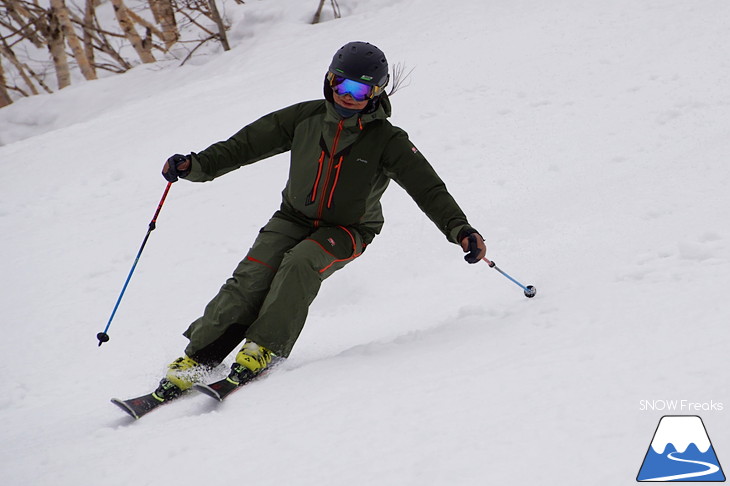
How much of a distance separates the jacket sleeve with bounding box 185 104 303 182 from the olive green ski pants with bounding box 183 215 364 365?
1.28 feet

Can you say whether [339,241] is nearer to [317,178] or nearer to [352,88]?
[317,178]

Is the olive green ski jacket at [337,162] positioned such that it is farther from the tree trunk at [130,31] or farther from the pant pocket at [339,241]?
the tree trunk at [130,31]

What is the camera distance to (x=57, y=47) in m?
13.5

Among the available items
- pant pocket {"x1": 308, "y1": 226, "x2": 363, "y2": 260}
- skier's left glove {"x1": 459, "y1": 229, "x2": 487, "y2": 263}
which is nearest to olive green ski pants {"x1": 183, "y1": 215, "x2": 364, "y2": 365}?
pant pocket {"x1": 308, "y1": 226, "x2": 363, "y2": 260}

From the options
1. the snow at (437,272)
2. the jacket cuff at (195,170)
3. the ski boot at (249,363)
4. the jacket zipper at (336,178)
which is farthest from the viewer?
the jacket cuff at (195,170)

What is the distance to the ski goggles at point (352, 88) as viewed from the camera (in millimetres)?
3303

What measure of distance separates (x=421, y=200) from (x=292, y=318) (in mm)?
865

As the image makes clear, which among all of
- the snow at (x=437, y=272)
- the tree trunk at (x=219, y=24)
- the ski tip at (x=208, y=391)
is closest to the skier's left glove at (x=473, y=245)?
the snow at (x=437, y=272)

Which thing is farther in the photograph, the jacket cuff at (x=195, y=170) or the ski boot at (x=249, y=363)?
the jacket cuff at (x=195, y=170)

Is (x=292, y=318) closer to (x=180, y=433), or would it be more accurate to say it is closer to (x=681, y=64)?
(x=180, y=433)

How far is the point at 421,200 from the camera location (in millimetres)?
3496

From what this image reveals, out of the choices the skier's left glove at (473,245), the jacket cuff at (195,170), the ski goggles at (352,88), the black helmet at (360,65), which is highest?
the black helmet at (360,65)

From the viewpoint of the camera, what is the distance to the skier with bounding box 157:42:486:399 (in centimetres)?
328

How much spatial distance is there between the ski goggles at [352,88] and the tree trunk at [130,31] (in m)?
11.4
